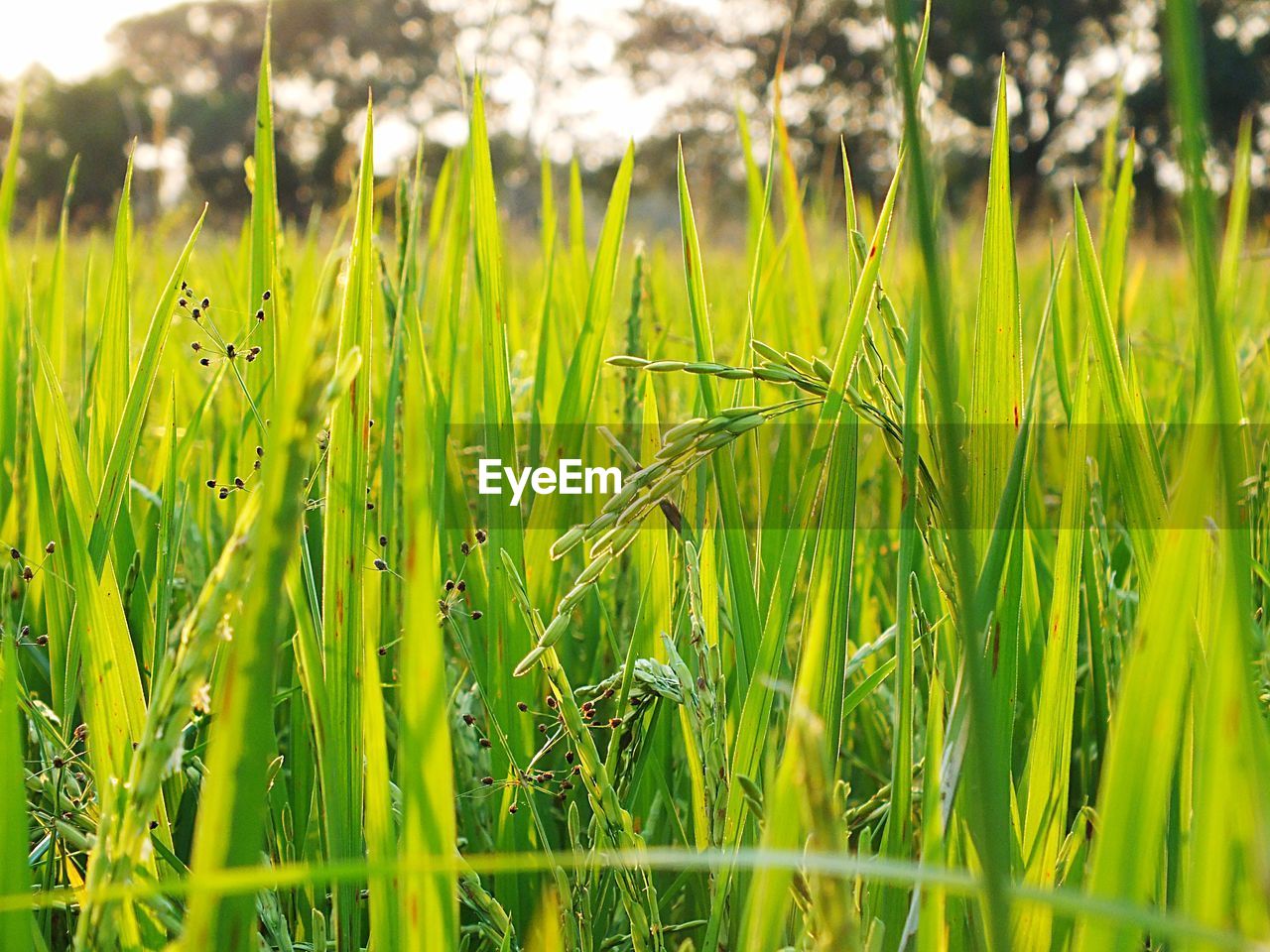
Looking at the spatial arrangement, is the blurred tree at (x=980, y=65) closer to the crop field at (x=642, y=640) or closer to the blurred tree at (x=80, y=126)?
the blurred tree at (x=80, y=126)

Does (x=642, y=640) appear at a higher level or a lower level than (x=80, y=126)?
lower

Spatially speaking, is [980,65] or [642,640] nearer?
[642,640]

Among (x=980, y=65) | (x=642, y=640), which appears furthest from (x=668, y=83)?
(x=642, y=640)

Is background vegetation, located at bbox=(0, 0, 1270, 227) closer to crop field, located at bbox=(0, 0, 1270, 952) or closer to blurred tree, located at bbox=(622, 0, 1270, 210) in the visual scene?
blurred tree, located at bbox=(622, 0, 1270, 210)

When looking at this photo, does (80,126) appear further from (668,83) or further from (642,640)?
(642,640)

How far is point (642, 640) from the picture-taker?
1.86 ft

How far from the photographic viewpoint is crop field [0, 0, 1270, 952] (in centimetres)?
24

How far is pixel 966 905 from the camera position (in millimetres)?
417

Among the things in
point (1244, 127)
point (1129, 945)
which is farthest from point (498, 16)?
point (1129, 945)

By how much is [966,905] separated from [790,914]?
0.29 feet

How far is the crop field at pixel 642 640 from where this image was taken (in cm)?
24

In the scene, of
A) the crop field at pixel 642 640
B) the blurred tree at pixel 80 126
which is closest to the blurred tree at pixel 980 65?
the blurred tree at pixel 80 126

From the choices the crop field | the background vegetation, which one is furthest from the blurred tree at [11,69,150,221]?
the crop field

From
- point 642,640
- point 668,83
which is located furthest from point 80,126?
point 642,640
